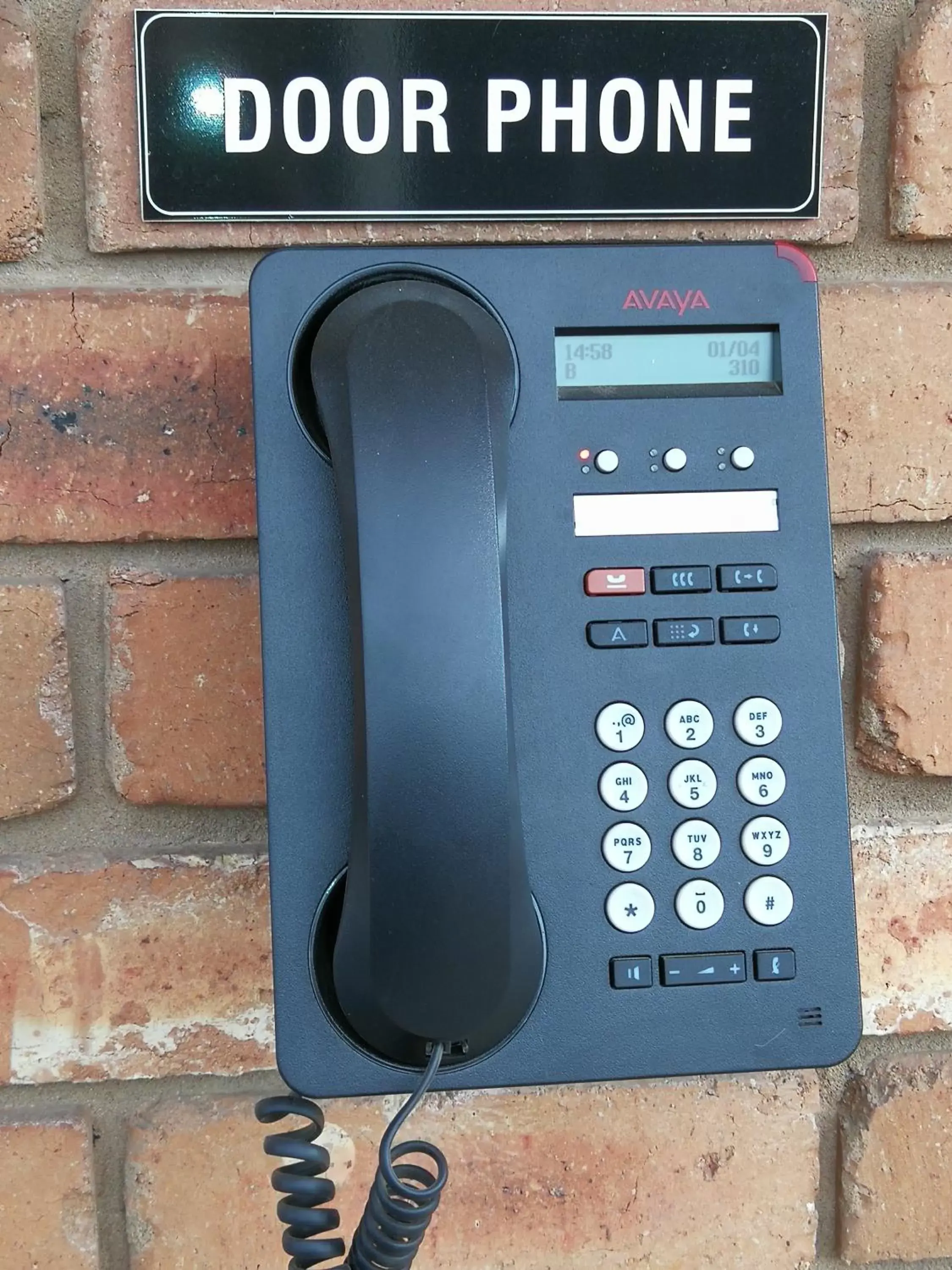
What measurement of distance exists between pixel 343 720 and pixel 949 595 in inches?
9.9

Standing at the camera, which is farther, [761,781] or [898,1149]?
[898,1149]

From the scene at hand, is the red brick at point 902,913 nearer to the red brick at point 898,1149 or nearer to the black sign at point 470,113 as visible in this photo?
the red brick at point 898,1149

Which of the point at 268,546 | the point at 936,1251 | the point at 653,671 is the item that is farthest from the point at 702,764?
the point at 936,1251

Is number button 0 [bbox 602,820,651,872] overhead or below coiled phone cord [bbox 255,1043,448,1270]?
overhead

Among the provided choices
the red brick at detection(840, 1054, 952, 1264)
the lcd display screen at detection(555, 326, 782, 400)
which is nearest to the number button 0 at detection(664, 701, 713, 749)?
the lcd display screen at detection(555, 326, 782, 400)

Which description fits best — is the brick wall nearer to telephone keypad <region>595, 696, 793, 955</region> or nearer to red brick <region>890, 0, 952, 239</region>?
red brick <region>890, 0, 952, 239</region>

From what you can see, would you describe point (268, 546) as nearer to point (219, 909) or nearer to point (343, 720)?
point (343, 720)

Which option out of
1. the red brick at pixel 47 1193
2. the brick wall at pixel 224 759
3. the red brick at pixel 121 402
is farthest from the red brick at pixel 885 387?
the red brick at pixel 47 1193

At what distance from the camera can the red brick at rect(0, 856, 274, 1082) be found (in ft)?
1.38

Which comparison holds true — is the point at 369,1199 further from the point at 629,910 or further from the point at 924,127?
the point at 924,127

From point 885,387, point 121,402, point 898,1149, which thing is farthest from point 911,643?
point 121,402

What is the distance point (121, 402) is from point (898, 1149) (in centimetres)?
43

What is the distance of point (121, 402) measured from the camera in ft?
1.32

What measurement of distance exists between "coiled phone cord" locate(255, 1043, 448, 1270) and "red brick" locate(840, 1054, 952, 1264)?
0.20 metres
